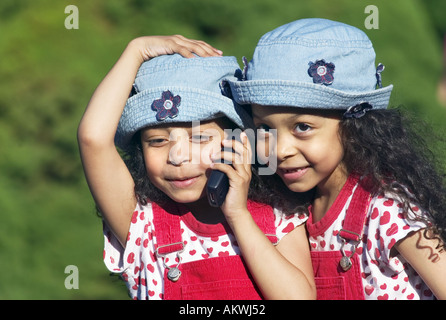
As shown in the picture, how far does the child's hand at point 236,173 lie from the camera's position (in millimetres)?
1905

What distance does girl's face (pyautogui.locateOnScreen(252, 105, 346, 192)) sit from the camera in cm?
187

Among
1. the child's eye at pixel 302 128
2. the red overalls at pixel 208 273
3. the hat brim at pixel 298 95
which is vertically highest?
the hat brim at pixel 298 95

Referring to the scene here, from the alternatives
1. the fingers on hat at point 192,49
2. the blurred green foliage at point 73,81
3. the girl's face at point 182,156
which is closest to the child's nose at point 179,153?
the girl's face at point 182,156

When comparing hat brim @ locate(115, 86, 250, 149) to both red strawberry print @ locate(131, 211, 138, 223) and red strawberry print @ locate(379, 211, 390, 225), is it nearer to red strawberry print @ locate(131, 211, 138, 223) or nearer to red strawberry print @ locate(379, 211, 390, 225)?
red strawberry print @ locate(131, 211, 138, 223)

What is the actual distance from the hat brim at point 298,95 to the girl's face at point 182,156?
17 cm

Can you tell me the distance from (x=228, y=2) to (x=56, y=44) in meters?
0.81

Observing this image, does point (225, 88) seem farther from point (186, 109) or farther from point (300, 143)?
point (300, 143)

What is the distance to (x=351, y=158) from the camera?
6.37ft

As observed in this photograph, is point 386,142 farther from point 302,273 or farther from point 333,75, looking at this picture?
point 302,273

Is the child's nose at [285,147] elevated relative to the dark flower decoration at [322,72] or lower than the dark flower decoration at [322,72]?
lower

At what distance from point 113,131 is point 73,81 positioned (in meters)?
1.40

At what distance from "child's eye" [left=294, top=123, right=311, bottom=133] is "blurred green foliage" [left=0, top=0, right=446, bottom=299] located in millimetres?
1414

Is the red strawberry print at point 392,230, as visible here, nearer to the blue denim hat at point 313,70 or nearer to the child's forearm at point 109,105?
the blue denim hat at point 313,70
